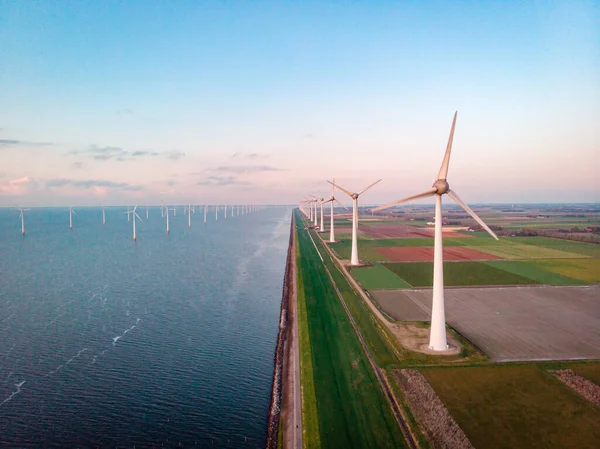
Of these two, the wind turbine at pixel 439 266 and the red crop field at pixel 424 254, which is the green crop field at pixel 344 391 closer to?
the wind turbine at pixel 439 266

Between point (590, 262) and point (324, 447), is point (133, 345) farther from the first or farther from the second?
point (590, 262)

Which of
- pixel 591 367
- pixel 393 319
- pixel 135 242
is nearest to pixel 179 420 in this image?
pixel 393 319

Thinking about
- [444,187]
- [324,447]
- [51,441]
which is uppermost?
[444,187]

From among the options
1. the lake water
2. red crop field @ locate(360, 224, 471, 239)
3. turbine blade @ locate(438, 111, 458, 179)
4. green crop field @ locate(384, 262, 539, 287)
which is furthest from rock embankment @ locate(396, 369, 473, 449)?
red crop field @ locate(360, 224, 471, 239)

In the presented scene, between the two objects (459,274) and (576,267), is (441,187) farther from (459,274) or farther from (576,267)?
(576,267)

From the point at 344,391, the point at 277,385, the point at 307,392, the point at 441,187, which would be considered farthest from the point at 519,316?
the point at 277,385

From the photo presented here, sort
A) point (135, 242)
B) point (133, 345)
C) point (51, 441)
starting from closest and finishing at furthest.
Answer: point (51, 441) → point (133, 345) → point (135, 242)
